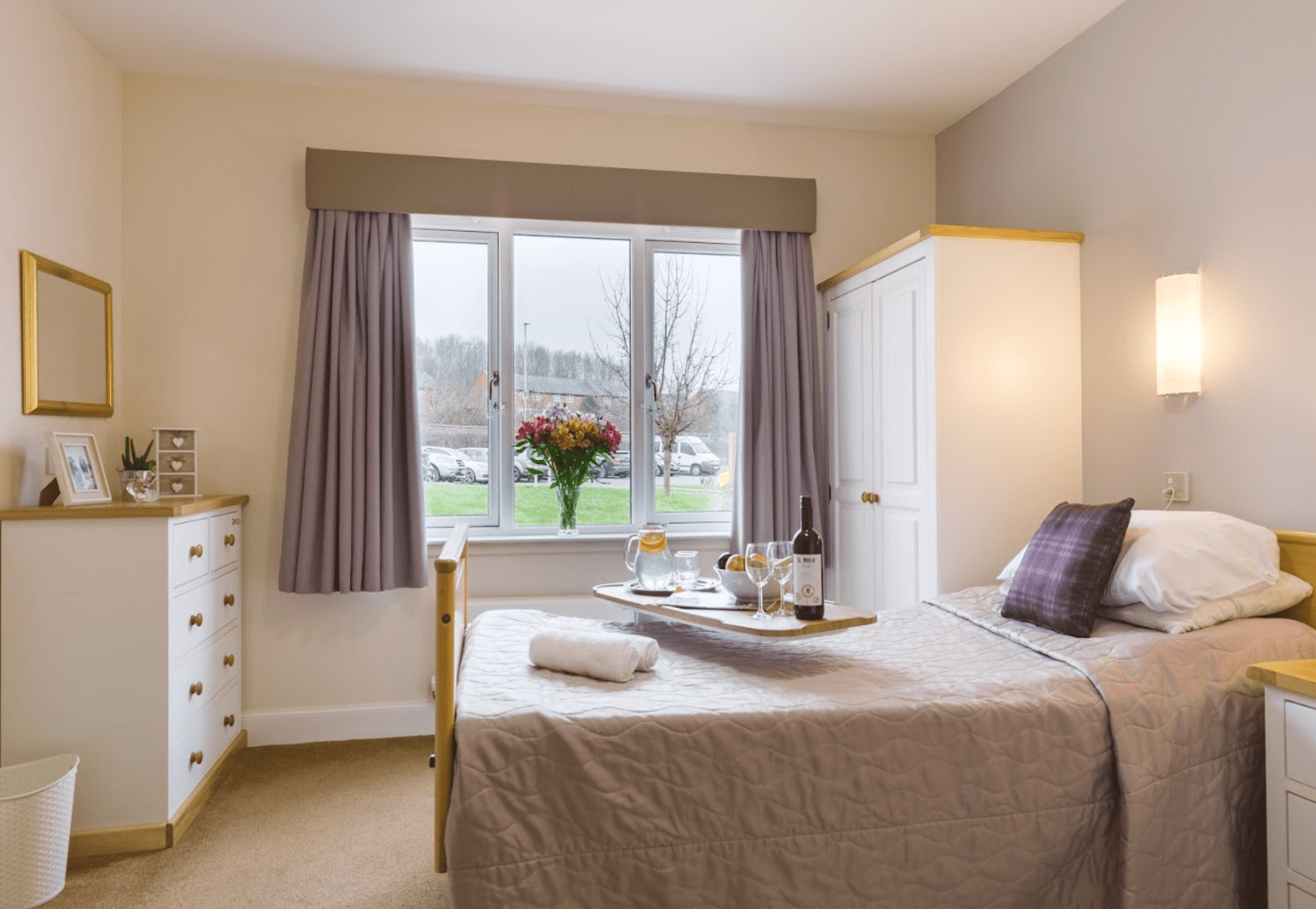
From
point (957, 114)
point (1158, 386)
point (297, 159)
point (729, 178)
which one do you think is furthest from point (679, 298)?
point (1158, 386)

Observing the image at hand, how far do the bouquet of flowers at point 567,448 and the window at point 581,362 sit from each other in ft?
0.37

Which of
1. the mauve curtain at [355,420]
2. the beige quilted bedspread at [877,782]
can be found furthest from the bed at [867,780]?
the mauve curtain at [355,420]

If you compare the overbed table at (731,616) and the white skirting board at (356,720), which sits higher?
the overbed table at (731,616)

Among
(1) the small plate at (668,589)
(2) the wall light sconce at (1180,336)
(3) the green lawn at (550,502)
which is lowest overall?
(1) the small plate at (668,589)

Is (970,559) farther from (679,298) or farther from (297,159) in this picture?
(297,159)

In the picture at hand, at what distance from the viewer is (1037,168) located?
331cm

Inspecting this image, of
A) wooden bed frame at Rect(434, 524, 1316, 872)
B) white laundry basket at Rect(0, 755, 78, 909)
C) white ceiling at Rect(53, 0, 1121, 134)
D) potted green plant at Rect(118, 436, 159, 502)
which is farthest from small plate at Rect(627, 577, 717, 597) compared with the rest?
white ceiling at Rect(53, 0, 1121, 134)

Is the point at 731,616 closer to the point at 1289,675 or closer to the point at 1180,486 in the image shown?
the point at 1289,675

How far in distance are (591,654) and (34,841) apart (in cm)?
160

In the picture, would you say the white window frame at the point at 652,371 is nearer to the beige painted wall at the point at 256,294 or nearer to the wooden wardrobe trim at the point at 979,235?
the beige painted wall at the point at 256,294

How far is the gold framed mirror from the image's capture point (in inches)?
107

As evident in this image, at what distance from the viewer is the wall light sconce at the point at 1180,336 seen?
2525 mm

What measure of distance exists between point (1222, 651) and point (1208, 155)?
1.51 meters

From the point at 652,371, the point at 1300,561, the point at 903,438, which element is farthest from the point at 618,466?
the point at 1300,561
